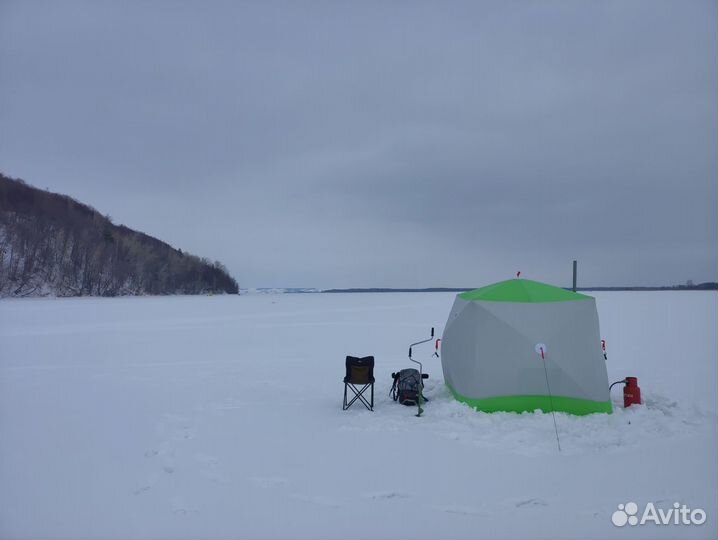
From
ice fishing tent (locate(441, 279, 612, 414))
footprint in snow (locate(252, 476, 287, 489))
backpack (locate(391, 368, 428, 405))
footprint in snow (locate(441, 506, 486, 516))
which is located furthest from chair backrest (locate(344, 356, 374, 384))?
footprint in snow (locate(441, 506, 486, 516))

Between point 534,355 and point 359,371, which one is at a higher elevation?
point 534,355

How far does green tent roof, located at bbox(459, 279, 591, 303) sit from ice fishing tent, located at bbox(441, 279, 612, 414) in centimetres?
1

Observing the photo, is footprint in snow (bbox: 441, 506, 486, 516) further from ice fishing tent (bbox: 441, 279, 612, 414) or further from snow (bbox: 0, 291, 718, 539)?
ice fishing tent (bbox: 441, 279, 612, 414)

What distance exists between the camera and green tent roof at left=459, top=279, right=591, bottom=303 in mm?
6492

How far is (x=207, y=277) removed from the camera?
98188 millimetres

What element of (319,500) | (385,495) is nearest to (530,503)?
(385,495)

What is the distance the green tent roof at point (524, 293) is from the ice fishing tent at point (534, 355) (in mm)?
13

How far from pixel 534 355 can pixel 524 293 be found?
2.93 feet

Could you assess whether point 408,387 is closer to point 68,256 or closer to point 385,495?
point 385,495

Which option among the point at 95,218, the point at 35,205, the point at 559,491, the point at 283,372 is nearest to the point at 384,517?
the point at 559,491

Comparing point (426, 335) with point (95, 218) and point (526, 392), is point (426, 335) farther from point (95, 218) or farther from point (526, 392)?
point (95, 218)

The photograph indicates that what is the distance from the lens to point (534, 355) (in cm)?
620

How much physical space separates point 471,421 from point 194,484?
333 centimetres

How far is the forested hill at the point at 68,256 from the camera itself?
2227 inches
